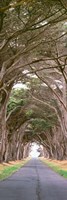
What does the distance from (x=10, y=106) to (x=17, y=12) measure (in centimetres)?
2560

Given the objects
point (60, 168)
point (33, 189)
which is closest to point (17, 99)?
point (60, 168)

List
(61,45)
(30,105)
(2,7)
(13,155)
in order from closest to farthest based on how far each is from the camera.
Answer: (2,7) → (61,45) → (30,105) → (13,155)

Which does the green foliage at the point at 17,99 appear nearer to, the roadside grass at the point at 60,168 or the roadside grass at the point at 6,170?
the roadside grass at the point at 6,170

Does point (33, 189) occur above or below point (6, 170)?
below

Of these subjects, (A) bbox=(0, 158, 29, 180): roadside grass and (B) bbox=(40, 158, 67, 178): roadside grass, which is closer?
(A) bbox=(0, 158, 29, 180): roadside grass

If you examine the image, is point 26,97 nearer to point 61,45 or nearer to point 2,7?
point 61,45

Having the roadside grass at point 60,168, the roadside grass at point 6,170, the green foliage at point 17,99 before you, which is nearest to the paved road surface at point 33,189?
the roadside grass at point 6,170

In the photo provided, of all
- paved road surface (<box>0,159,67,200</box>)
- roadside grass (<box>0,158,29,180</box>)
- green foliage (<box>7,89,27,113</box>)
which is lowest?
paved road surface (<box>0,159,67,200</box>)

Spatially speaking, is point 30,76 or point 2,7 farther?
point 30,76

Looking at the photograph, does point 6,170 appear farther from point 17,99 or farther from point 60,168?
point 17,99

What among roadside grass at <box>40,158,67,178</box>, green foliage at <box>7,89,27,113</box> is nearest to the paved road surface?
roadside grass at <box>40,158,67,178</box>

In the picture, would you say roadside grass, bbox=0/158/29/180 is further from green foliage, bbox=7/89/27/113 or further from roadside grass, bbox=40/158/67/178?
green foliage, bbox=7/89/27/113

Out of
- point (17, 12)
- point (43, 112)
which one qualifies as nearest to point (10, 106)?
point (43, 112)

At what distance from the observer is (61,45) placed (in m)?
22.2
